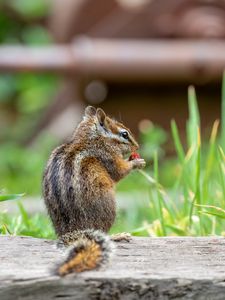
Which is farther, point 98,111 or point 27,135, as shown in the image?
point 27,135

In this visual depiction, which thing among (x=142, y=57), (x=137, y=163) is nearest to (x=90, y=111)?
(x=137, y=163)

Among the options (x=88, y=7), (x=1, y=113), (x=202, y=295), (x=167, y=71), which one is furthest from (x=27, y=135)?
(x=202, y=295)

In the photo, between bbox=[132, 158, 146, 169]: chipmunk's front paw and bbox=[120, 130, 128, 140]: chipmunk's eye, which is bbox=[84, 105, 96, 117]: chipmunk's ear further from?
bbox=[132, 158, 146, 169]: chipmunk's front paw

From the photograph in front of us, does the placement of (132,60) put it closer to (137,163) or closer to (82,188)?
(137,163)

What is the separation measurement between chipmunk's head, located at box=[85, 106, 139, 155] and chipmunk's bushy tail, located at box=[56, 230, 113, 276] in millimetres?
814

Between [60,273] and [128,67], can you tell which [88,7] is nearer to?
[128,67]

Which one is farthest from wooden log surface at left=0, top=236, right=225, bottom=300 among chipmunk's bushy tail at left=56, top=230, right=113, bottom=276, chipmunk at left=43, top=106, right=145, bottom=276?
chipmunk at left=43, top=106, right=145, bottom=276

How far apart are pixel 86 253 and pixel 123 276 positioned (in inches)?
7.6

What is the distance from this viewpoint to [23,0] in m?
15.5

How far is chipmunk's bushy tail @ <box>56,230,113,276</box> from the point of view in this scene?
3.41m

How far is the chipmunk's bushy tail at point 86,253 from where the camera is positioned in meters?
3.41

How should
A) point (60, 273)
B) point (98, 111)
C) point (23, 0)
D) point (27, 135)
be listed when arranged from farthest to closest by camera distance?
point (23, 0) < point (27, 135) < point (98, 111) < point (60, 273)

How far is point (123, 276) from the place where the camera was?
341cm

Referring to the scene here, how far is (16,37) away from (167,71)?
613 cm
